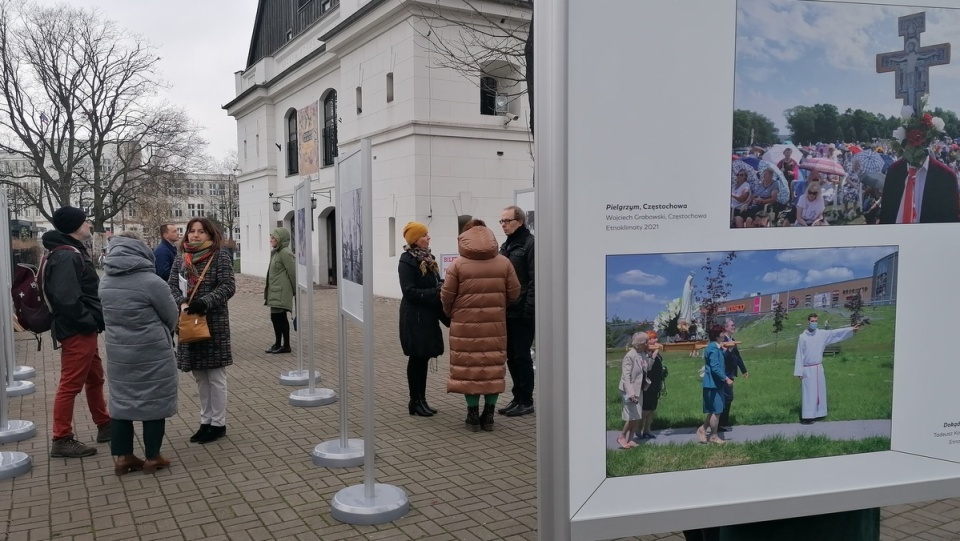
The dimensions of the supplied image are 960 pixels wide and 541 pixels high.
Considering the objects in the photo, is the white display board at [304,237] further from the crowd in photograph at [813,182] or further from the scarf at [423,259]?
the crowd in photograph at [813,182]

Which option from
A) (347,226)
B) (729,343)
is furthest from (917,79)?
(347,226)

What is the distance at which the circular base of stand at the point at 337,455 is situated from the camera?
17.7 feet

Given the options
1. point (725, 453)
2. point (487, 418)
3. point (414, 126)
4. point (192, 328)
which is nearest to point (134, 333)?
point (192, 328)

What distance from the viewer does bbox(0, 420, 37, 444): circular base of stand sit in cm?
612

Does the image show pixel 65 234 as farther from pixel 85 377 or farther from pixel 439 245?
pixel 439 245

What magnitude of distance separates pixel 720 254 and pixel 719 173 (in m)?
0.16

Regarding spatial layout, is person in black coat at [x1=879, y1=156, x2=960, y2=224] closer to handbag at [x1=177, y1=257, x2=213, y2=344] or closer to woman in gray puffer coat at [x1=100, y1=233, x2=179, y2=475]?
woman in gray puffer coat at [x1=100, y1=233, x2=179, y2=475]

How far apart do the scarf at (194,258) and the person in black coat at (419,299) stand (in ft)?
5.66

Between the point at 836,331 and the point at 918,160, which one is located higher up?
the point at 918,160

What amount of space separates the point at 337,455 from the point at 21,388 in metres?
5.21

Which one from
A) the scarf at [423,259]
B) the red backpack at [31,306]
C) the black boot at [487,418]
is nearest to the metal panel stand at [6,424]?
the red backpack at [31,306]

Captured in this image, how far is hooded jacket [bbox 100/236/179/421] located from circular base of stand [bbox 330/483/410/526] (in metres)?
1.62

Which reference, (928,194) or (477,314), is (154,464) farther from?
(928,194)

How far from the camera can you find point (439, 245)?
19.3m
